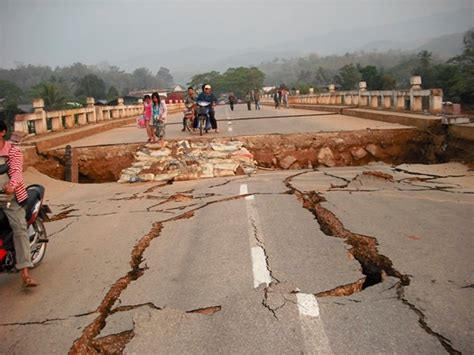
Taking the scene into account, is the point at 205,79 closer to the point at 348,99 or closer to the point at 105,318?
the point at 348,99

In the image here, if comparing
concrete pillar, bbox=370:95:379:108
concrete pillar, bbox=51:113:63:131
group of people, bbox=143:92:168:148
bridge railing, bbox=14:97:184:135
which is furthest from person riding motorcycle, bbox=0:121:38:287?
concrete pillar, bbox=370:95:379:108

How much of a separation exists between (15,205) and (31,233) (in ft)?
2.16

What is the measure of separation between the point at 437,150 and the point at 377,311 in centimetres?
952

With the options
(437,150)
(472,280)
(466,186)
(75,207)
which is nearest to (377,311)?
(472,280)

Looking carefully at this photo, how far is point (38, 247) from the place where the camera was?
5.27 metres

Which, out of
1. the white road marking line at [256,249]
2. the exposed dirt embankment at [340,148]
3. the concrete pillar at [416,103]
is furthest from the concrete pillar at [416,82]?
the white road marking line at [256,249]

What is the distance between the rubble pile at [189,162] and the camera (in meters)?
10.8

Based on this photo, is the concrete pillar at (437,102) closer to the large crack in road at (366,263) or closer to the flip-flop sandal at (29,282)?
the large crack in road at (366,263)

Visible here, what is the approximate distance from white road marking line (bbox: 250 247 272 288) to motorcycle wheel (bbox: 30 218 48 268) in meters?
2.40

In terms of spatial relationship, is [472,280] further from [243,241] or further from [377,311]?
[243,241]

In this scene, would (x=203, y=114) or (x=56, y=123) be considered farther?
(x=56, y=123)

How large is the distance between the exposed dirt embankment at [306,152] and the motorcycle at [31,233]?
276 inches

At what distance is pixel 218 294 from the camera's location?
396 cm

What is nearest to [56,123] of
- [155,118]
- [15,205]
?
[155,118]
